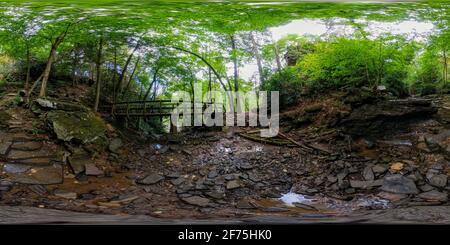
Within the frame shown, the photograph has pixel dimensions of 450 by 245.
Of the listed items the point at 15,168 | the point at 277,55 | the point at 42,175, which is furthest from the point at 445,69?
the point at 15,168

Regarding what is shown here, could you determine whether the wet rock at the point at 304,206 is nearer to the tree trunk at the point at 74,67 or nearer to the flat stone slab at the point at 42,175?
the flat stone slab at the point at 42,175

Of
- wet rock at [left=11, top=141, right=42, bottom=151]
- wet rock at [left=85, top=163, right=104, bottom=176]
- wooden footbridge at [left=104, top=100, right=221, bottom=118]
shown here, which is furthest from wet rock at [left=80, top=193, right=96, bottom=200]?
wooden footbridge at [left=104, top=100, right=221, bottom=118]

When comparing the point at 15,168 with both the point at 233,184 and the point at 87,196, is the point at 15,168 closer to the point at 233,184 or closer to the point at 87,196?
the point at 87,196

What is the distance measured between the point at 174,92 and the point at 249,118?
49 cm

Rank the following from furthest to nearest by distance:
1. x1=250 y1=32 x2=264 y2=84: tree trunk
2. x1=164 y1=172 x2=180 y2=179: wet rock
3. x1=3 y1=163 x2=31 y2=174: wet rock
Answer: x1=250 y1=32 x2=264 y2=84: tree trunk < x1=164 y1=172 x2=180 y2=179: wet rock < x1=3 y1=163 x2=31 y2=174: wet rock

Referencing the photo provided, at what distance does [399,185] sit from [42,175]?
2.04m

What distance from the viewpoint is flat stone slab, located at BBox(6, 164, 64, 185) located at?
1.77 meters

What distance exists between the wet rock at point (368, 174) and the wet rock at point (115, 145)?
1.45 m

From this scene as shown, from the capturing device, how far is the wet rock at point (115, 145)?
1.85 metres

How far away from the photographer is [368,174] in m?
1.83

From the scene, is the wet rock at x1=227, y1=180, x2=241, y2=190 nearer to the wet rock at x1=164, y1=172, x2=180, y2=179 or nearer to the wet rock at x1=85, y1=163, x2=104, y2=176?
the wet rock at x1=164, y1=172, x2=180, y2=179

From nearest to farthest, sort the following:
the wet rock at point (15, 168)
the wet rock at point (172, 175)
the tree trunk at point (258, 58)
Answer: the wet rock at point (15, 168)
the wet rock at point (172, 175)
the tree trunk at point (258, 58)

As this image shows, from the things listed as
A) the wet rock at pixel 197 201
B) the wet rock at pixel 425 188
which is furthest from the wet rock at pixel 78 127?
the wet rock at pixel 425 188

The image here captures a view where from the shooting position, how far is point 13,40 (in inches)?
80.7
